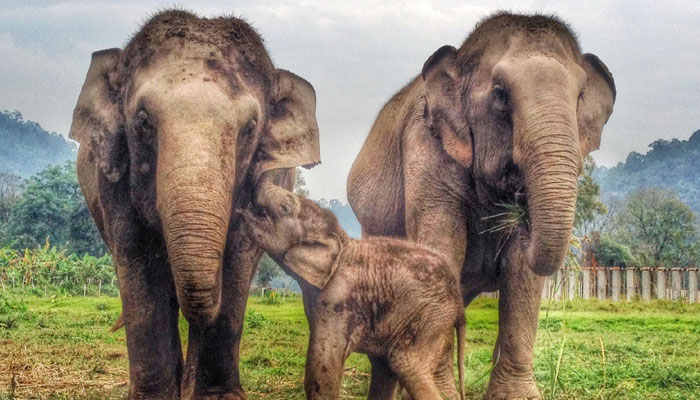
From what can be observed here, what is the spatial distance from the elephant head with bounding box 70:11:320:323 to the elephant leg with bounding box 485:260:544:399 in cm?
179

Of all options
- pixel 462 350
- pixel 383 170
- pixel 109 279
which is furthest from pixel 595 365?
pixel 109 279

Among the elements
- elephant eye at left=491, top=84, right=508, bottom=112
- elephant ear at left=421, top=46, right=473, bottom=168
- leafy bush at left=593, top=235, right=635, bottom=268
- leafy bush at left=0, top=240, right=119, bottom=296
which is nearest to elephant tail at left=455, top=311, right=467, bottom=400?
elephant ear at left=421, top=46, right=473, bottom=168

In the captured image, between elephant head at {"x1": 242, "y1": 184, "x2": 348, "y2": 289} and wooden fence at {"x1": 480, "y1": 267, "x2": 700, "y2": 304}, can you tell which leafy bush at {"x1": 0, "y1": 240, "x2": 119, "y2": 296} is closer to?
wooden fence at {"x1": 480, "y1": 267, "x2": 700, "y2": 304}

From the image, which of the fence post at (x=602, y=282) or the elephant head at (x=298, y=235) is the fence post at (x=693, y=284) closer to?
the fence post at (x=602, y=282)

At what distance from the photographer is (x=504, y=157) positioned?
6.61 metres

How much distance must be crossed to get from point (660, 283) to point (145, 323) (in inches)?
970

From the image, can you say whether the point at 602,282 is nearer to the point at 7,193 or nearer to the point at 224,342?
the point at 224,342

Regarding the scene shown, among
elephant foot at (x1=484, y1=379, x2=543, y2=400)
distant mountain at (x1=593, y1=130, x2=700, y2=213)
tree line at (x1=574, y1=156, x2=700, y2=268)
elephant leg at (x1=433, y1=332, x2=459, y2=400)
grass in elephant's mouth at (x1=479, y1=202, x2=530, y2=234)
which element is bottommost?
elephant foot at (x1=484, y1=379, x2=543, y2=400)

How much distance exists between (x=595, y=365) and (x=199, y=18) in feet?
18.1

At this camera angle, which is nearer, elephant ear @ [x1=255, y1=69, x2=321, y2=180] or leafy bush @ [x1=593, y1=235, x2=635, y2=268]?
elephant ear @ [x1=255, y1=69, x2=321, y2=180]

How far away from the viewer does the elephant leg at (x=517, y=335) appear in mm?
7113

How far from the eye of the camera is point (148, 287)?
657cm

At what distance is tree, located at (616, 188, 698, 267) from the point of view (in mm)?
49844

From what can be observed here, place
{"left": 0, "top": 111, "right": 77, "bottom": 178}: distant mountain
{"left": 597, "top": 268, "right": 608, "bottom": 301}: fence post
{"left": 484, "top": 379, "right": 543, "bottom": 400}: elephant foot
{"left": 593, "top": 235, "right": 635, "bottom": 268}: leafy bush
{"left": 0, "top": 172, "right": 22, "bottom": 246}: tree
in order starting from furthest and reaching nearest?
{"left": 0, "top": 111, "right": 77, "bottom": 178}: distant mountain
{"left": 0, "top": 172, "right": 22, "bottom": 246}: tree
{"left": 593, "top": 235, "right": 635, "bottom": 268}: leafy bush
{"left": 597, "top": 268, "right": 608, "bottom": 301}: fence post
{"left": 484, "top": 379, "right": 543, "bottom": 400}: elephant foot
